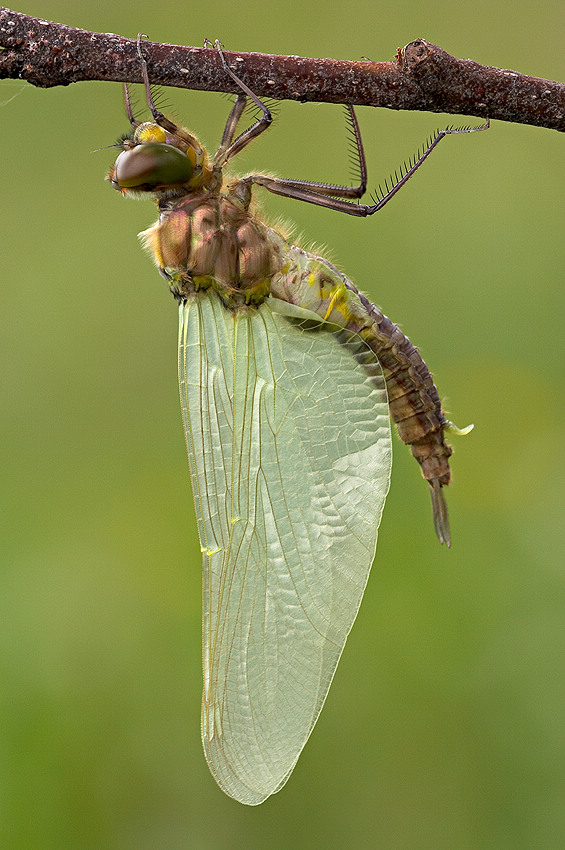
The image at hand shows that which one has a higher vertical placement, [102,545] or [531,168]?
[531,168]

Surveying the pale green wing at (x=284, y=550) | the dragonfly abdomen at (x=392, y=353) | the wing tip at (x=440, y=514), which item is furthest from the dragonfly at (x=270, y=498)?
the wing tip at (x=440, y=514)

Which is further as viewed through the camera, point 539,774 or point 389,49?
point 389,49

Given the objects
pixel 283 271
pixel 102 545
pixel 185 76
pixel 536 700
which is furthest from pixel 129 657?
pixel 185 76

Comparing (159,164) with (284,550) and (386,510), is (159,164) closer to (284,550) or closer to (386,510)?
(284,550)

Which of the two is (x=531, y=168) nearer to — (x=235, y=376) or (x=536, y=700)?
(x=536, y=700)

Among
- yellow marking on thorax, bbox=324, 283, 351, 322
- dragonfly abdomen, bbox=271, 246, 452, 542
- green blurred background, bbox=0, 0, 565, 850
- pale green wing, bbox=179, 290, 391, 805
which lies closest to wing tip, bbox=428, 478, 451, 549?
dragonfly abdomen, bbox=271, 246, 452, 542
